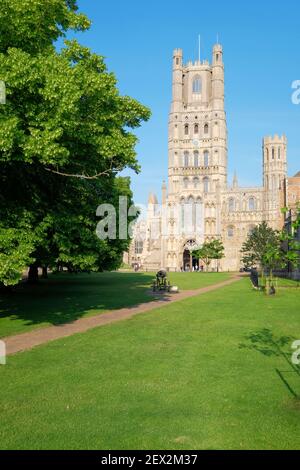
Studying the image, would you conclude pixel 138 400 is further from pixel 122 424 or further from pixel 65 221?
pixel 65 221

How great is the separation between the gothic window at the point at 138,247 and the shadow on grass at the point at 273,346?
114 m

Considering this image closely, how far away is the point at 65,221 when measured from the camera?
51.8ft

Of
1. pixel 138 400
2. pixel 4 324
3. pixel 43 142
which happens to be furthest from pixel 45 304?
pixel 138 400

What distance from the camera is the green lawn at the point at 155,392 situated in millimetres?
5789

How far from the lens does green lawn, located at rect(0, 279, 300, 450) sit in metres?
5.79

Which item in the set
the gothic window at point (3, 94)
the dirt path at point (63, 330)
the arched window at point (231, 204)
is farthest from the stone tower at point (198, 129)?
the gothic window at point (3, 94)

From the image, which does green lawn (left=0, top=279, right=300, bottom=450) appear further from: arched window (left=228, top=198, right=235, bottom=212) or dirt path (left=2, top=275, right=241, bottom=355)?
arched window (left=228, top=198, right=235, bottom=212)

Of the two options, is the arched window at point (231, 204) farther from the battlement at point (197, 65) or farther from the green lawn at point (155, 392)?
the green lawn at point (155, 392)

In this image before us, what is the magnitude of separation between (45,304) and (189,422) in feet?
52.5

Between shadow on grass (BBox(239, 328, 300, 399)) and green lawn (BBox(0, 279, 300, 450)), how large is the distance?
0.03m

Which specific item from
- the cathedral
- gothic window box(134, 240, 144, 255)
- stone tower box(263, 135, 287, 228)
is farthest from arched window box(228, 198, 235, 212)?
gothic window box(134, 240, 144, 255)

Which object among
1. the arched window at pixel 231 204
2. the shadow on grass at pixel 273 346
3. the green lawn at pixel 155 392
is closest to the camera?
the green lawn at pixel 155 392

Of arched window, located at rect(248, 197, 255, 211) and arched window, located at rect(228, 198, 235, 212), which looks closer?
arched window, located at rect(248, 197, 255, 211)

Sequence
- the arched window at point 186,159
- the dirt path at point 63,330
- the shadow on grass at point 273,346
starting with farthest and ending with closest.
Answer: the arched window at point 186,159, the dirt path at point 63,330, the shadow on grass at point 273,346
